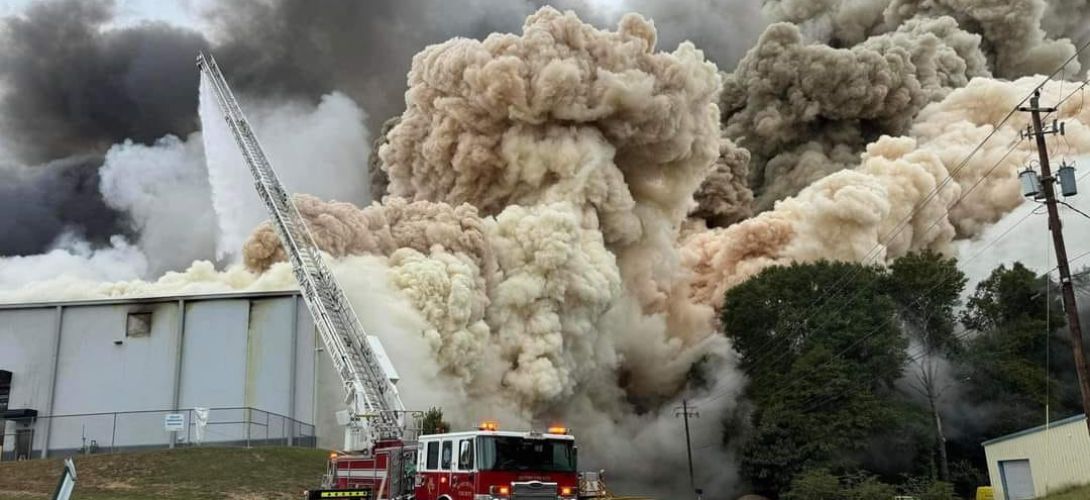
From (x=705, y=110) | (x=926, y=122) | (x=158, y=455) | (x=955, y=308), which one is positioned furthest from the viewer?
(x=926, y=122)

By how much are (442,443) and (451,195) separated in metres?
31.2

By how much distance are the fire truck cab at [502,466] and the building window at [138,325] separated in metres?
20.5

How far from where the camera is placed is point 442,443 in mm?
19594

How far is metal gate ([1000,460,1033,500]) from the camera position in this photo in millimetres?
27438

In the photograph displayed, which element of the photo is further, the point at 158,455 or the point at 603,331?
the point at 603,331

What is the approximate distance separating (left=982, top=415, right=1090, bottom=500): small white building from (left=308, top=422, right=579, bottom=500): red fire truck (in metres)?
14.1

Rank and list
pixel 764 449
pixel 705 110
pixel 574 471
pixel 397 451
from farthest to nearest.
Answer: pixel 705 110
pixel 764 449
pixel 397 451
pixel 574 471

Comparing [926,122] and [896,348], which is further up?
[926,122]

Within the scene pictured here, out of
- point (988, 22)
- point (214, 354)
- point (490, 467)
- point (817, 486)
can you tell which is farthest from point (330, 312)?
point (988, 22)

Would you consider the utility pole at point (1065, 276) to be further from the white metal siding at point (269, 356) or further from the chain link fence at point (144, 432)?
the white metal siding at point (269, 356)

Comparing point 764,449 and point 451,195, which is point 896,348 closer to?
point 764,449

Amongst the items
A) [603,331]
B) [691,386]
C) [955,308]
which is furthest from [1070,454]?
[691,386]

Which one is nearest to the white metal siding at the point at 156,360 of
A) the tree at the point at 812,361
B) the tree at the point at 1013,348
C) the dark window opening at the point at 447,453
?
the dark window opening at the point at 447,453

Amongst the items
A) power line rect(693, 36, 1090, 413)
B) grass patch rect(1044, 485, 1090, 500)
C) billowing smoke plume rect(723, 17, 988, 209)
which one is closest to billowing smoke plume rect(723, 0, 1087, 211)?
billowing smoke plume rect(723, 17, 988, 209)
